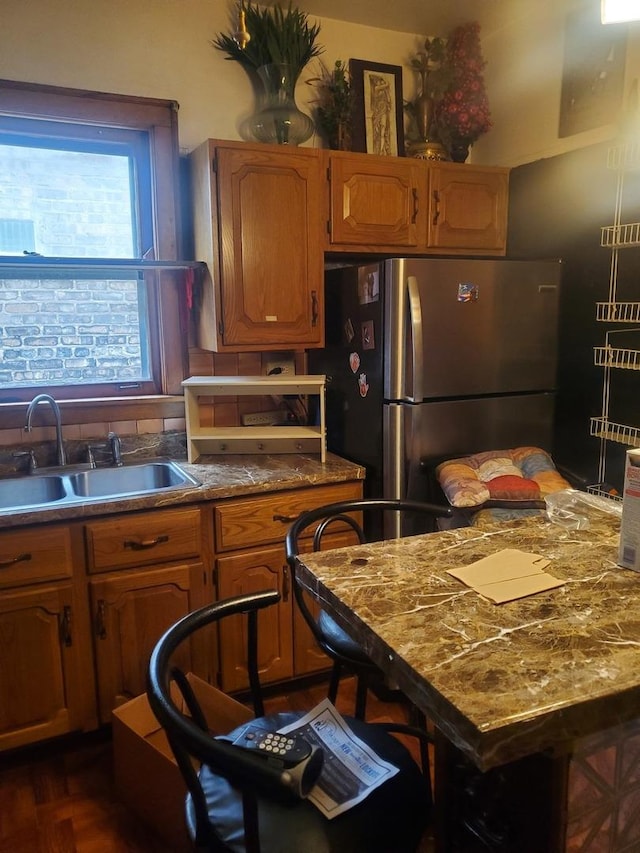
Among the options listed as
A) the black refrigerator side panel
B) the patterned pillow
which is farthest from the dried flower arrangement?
the patterned pillow

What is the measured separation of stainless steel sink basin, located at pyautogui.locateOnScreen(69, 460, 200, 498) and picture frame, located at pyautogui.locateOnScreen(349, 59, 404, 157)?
1535 mm

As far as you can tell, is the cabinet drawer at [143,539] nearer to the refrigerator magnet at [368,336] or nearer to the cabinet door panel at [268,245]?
the cabinet door panel at [268,245]

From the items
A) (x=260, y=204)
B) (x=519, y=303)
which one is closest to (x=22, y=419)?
(x=260, y=204)

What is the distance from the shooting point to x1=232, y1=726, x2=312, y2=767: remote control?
0.90m

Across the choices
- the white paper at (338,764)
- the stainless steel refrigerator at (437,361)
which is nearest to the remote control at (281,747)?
the white paper at (338,764)

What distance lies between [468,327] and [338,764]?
1603mm

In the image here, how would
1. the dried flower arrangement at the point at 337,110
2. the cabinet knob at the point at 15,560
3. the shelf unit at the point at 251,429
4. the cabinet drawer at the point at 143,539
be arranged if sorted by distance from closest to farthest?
the cabinet knob at the point at 15,560 → the cabinet drawer at the point at 143,539 → the shelf unit at the point at 251,429 → the dried flower arrangement at the point at 337,110

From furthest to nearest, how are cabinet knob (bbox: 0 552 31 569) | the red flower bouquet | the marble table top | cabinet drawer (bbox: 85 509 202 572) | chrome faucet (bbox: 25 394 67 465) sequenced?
the red flower bouquet → chrome faucet (bbox: 25 394 67 465) → cabinet drawer (bbox: 85 509 202 572) → cabinet knob (bbox: 0 552 31 569) → the marble table top

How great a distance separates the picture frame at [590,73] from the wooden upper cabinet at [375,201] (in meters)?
0.61

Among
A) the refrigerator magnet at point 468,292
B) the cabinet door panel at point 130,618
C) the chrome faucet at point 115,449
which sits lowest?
the cabinet door panel at point 130,618

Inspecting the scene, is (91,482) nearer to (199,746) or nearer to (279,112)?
(279,112)

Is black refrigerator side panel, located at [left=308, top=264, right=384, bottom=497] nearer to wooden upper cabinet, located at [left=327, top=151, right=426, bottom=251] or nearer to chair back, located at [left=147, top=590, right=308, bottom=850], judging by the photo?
wooden upper cabinet, located at [left=327, top=151, right=426, bottom=251]

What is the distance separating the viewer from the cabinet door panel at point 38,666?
195cm

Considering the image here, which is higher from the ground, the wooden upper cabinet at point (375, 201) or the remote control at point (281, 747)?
the wooden upper cabinet at point (375, 201)
